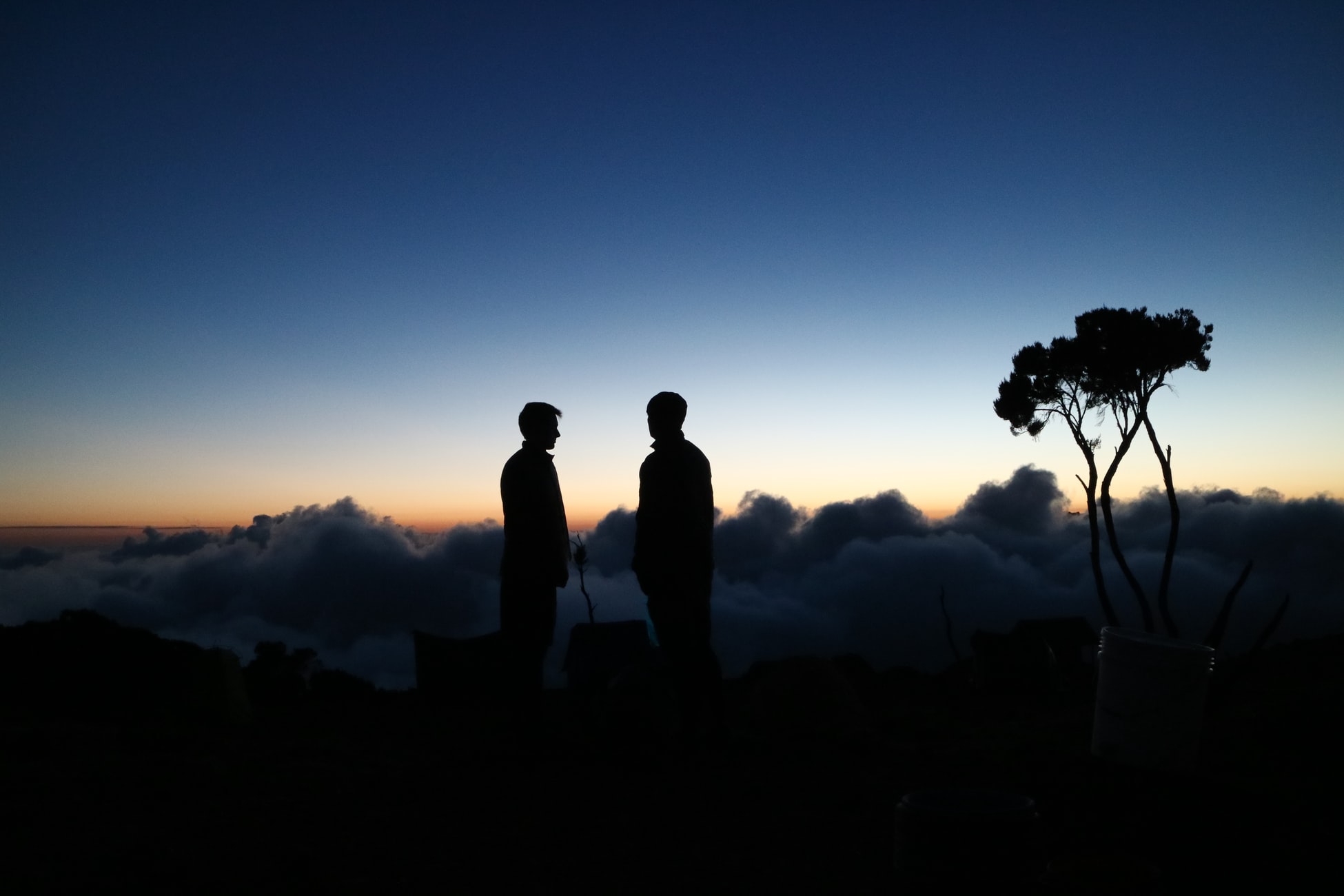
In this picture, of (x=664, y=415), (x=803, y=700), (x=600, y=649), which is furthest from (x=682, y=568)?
(x=600, y=649)

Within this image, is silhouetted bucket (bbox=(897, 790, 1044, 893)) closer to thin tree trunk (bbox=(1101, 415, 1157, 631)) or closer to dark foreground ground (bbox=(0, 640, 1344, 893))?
dark foreground ground (bbox=(0, 640, 1344, 893))

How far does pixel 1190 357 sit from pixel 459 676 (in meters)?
12.5

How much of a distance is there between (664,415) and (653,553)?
1.05m

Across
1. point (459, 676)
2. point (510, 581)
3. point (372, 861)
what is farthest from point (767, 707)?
point (372, 861)

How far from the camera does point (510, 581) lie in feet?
22.1

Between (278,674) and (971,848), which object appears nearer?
(971,848)

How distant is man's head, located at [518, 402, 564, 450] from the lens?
22.9 ft

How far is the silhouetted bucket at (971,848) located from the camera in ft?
10.2

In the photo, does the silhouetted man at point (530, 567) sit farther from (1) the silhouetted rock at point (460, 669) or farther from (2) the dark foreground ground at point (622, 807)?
(1) the silhouetted rock at point (460, 669)

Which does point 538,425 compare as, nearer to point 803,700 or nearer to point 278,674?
point 803,700

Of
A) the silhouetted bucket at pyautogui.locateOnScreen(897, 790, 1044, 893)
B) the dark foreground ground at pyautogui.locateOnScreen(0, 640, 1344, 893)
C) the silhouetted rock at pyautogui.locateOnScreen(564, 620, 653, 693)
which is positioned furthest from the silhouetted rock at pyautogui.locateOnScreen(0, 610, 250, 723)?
the silhouetted bucket at pyautogui.locateOnScreen(897, 790, 1044, 893)

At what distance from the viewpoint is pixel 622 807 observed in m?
5.10

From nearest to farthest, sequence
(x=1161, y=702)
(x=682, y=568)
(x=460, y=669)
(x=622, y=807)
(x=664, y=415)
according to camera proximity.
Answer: (x=622, y=807)
(x=1161, y=702)
(x=682, y=568)
(x=664, y=415)
(x=460, y=669)

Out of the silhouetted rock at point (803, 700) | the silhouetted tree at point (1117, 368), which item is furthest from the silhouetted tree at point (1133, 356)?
the silhouetted rock at point (803, 700)
